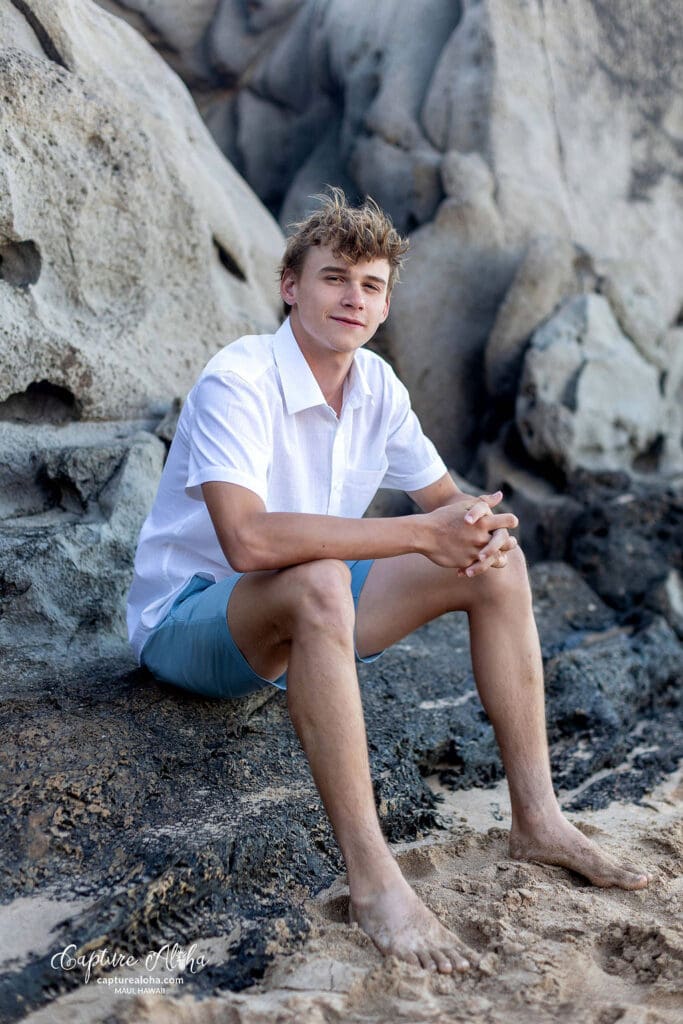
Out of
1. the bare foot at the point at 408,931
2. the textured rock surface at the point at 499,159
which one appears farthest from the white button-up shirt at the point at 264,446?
the textured rock surface at the point at 499,159

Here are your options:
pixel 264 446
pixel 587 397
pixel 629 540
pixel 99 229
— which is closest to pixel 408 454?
pixel 264 446

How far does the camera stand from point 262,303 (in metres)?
4.83

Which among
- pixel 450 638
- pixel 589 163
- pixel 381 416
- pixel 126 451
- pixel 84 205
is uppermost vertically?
pixel 589 163

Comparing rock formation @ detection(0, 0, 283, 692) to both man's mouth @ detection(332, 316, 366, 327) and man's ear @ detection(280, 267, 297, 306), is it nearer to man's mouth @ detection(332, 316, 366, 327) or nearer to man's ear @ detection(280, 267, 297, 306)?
man's ear @ detection(280, 267, 297, 306)

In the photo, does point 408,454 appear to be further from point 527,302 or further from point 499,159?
point 499,159

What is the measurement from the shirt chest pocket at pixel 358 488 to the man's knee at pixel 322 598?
1.96 ft

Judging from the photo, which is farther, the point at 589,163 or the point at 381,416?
the point at 589,163

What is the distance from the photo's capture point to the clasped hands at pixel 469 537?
2457mm

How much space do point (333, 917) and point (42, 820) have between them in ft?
2.27

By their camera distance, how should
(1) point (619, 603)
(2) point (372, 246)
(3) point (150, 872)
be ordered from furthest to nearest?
(1) point (619, 603)
(2) point (372, 246)
(3) point (150, 872)

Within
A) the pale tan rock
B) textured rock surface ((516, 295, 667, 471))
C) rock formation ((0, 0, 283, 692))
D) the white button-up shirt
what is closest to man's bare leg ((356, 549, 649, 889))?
the white button-up shirt

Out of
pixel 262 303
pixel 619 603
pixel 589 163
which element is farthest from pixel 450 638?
pixel 589 163

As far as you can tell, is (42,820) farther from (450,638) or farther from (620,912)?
(450,638)

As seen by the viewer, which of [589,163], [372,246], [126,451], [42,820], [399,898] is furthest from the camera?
[589,163]
